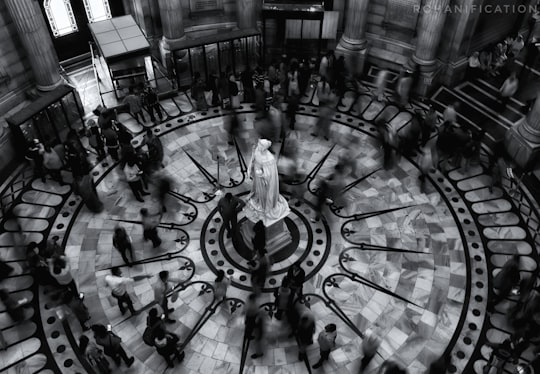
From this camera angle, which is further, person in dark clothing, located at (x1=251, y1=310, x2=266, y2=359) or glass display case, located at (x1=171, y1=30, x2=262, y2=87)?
glass display case, located at (x1=171, y1=30, x2=262, y2=87)

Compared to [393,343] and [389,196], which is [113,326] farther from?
[389,196]

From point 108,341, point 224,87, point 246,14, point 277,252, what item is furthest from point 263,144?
point 246,14

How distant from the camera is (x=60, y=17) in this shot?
17672mm

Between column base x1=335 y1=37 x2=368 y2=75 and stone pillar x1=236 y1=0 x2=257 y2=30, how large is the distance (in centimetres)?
357

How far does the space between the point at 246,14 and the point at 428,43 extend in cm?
700

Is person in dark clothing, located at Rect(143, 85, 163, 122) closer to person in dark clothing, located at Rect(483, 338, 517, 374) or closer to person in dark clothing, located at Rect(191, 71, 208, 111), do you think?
person in dark clothing, located at Rect(191, 71, 208, 111)

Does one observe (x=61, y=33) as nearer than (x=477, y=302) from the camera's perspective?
No

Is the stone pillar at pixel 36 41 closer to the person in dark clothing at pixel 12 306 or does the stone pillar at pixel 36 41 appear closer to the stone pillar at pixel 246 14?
the stone pillar at pixel 246 14

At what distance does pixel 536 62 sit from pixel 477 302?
38.7ft

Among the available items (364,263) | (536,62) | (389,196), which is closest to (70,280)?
(364,263)

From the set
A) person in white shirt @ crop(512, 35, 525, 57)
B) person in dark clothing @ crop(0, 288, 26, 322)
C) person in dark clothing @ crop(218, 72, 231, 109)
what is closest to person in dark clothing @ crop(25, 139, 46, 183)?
person in dark clothing @ crop(0, 288, 26, 322)

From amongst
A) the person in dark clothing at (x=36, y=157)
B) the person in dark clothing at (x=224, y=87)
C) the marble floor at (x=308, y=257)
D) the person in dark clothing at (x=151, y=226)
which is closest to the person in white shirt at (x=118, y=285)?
the marble floor at (x=308, y=257)

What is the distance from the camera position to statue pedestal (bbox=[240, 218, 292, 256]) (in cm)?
1125

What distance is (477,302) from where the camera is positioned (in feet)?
35.1
